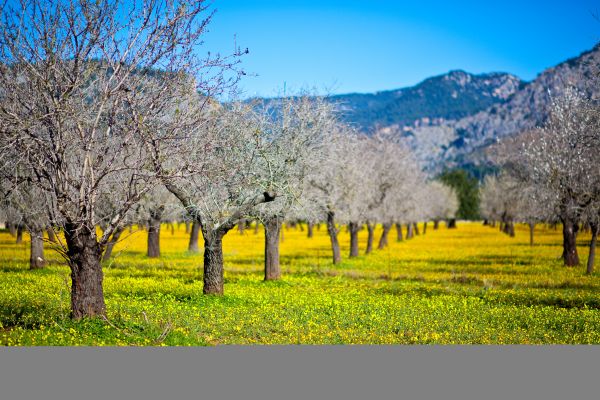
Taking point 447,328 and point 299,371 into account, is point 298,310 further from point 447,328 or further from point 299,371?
point 299,371

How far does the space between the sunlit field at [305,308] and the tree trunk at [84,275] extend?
0.39m

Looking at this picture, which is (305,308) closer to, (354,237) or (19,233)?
(19,233)

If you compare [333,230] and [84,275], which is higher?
[333,230]

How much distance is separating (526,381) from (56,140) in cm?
1177

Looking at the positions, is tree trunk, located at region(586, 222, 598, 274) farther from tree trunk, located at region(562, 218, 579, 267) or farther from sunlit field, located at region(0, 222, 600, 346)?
tree trunk, located at region(562, 218, 579, 267)

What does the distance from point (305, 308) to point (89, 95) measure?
33.1 feet

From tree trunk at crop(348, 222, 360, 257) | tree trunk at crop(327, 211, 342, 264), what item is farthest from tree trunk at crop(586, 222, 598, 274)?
tree trunk at crop(348, 222, 360, 257)

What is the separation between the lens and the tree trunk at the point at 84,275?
15164 mm

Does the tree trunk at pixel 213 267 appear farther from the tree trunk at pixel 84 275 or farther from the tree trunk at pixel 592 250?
the tree trunk at pixel 592 250

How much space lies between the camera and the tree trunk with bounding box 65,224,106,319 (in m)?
15.2

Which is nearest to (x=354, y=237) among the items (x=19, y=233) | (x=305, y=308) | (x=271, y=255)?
(x=271, y=255)

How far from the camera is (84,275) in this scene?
599 inches

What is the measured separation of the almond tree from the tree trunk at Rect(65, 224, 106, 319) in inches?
1.0

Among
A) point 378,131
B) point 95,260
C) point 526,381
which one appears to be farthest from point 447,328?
point 378,131
